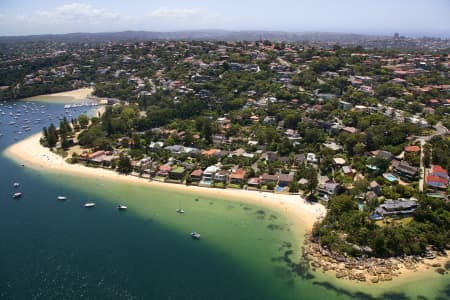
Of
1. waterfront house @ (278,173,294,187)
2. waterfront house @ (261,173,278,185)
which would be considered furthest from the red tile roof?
waterfront house @ (261,173,278,185)

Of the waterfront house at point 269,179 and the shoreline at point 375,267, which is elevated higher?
the waterfront house at point 269,179

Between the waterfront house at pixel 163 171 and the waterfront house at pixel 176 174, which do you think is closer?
the waterfront house at pixel 176 174

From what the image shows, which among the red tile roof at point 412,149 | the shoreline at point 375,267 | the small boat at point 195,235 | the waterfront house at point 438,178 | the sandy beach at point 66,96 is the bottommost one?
the shoreline at point 375,267

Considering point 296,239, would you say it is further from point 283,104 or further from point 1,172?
point 1,172

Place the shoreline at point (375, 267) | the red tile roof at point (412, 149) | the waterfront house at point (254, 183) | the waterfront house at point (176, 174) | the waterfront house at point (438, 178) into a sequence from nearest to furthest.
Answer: the shoreline at point (375, 267)
the waterfront house at point (438, 178)
the waterfront house at point (254, 183)
the waterfront house at point (176, 174)
the red tile roof at point (412, 149)

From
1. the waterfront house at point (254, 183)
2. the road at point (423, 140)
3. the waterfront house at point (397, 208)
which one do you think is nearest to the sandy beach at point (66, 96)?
the waterfront house at point (254, 183)

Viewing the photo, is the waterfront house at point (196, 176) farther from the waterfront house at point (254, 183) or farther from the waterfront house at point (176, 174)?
the waterfront house at point (254, 183)

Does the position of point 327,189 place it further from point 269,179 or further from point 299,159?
point 299,159

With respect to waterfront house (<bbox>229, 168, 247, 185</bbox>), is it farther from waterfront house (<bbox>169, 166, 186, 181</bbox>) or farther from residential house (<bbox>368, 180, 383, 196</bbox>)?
residential house (<bbox>368, 180, 383, 196</bbox>)

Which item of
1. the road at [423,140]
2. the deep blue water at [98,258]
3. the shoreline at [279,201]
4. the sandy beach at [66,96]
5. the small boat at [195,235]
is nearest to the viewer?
the deep blue water at [98,258]
